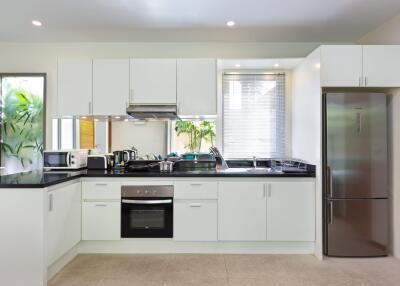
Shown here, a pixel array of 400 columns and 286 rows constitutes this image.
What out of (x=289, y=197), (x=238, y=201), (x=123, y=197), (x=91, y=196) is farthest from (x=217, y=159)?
(x=91, y=196)

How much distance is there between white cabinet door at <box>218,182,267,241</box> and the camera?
295 centimetres

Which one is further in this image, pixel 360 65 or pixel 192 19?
pixel 192 19

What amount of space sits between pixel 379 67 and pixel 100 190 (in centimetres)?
318

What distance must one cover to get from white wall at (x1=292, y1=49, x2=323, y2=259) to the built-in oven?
1.54 metres

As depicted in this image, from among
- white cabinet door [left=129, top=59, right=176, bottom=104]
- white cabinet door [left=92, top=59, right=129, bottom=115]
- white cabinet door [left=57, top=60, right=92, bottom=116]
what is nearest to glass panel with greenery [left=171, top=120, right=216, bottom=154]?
white cabinet door [left=129, top=59, right=176, bottom=104]

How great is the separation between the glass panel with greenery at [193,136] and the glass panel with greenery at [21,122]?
6.14 ft

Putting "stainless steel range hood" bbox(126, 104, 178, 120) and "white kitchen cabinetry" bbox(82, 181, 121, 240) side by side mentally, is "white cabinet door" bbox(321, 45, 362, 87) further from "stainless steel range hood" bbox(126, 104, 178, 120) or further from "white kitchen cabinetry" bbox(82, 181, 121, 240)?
"white kitchen cabinetry" bbox(82, 181, 121, 240)

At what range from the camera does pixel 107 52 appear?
3.76 meters

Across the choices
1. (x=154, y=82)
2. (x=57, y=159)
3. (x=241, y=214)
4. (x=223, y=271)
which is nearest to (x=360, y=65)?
(x=241, y=214)

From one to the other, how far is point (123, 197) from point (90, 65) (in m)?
1.65

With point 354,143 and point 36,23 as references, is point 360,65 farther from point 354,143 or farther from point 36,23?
point 36,23

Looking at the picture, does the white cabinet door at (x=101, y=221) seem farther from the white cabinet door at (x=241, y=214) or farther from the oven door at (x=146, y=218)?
the white cabinet door at (x=241, y=214)

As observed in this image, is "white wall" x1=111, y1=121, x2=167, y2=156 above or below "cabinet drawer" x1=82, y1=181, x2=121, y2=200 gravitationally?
above

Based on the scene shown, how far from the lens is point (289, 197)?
295 centimetres
